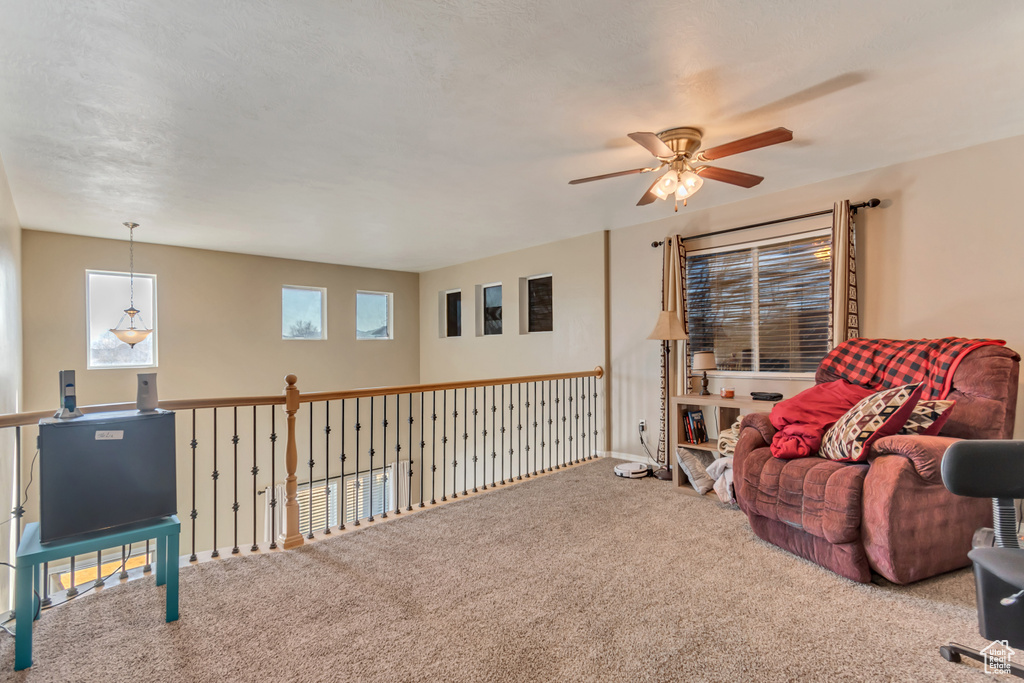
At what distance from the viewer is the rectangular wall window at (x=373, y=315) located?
7523mm

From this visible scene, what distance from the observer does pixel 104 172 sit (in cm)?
343

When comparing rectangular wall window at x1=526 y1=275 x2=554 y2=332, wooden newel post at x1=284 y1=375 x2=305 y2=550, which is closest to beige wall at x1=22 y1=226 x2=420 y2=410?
rectangular wall window at x1=526 y1=275 x2=554 y2=332

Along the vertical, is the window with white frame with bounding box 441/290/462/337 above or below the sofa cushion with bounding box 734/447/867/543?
above

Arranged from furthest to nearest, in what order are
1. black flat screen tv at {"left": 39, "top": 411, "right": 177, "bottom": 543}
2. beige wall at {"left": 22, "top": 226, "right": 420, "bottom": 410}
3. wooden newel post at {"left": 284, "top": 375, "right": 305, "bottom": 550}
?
beige wall at {"left": 22, "top": 226, "right": 420, "bottom": 410} < wooden newel post at {"left": 284, "top": 375, "right": 305, "bottom": 550} < black flat screen tv at {"left": 39, "top": 411, "right": 177, "bottom": 543}

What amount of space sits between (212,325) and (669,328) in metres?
5.49

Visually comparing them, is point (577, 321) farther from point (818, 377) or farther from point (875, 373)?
point (875, 373)

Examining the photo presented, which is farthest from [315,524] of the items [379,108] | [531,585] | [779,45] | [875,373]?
[779,45]

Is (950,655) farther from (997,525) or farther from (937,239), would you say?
(937,239)

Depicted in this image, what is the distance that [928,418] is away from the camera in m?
2.43

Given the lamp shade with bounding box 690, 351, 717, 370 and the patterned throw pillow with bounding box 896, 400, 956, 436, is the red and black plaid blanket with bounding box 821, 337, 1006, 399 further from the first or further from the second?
the lamp shade with bounding box 690, 351, 717, 370

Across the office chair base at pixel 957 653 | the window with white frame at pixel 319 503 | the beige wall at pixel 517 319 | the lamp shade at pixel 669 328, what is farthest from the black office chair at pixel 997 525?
the window with white frame at pixel 319 503

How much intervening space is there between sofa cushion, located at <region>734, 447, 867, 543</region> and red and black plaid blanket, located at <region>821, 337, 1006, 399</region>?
0.79m

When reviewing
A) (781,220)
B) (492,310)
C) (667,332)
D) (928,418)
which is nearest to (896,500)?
(928,418)

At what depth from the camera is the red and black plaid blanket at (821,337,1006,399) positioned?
8.82ft
